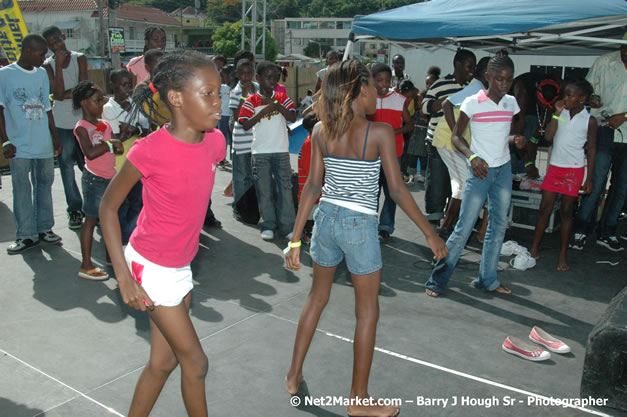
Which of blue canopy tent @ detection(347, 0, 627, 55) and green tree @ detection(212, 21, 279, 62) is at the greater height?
green tree @ detection(212, 21, 279, 62)

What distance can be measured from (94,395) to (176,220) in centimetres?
153

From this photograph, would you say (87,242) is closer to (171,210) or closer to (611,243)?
(171,210)

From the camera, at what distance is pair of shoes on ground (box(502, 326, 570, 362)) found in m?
3.98

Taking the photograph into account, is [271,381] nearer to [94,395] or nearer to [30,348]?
[94,395]

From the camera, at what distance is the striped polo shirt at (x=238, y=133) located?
6.92m

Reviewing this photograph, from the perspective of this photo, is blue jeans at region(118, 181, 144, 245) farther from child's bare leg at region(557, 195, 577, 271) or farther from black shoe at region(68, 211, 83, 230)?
child's bare leg at region(557, 195, 577, 271)

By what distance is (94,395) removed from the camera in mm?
3436

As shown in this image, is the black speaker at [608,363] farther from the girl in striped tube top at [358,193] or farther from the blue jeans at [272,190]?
the blue jeans at [272,190]

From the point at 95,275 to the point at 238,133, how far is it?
2.61 m

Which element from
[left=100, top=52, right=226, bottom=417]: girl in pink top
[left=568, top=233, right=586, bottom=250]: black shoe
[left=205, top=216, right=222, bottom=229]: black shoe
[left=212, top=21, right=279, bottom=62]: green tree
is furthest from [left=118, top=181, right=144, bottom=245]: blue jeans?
[left=212, top=21, right=279, bottom=62]: green tree

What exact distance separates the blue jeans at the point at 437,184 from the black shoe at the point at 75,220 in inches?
173

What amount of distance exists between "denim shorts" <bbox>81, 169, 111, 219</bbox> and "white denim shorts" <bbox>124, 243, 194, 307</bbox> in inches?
112

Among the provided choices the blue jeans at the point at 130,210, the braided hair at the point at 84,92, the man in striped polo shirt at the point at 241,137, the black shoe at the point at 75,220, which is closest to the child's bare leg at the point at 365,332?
the blue jeans at the point at 130,210

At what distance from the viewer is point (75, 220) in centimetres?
690
